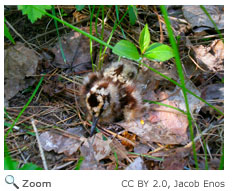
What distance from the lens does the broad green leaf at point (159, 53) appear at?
80.0 inches

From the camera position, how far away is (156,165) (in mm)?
2023

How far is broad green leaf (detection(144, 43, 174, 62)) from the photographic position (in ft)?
6.66

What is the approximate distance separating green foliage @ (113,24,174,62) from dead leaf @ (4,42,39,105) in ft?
3.82

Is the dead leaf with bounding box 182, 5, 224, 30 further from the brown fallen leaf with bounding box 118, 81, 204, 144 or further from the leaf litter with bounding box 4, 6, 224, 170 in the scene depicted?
the brown fallen leaf with bounding box 118, 81, 204, 144

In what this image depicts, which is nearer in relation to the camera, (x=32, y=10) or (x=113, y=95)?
(x=32, y=10)

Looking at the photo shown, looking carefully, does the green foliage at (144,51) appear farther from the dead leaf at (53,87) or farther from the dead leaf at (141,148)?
the dead leaf at (53,87)

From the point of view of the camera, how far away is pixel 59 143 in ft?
7.11

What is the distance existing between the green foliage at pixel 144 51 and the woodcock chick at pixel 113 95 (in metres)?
0.44

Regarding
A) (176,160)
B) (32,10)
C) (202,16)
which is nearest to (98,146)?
(176,160)

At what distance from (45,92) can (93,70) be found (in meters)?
0.59

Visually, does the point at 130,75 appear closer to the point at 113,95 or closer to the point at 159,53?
the point at 113,95

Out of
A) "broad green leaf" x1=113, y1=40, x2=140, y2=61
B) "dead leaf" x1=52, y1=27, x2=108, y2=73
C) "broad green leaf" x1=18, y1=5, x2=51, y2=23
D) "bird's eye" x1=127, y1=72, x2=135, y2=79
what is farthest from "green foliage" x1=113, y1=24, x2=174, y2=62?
"dead leaf" x1=52, y1=27, x2=108, y2=73

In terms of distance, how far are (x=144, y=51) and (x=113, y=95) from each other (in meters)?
0.55

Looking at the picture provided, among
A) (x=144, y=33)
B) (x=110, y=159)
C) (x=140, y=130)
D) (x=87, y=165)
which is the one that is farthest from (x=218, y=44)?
(x=87, y=165)
